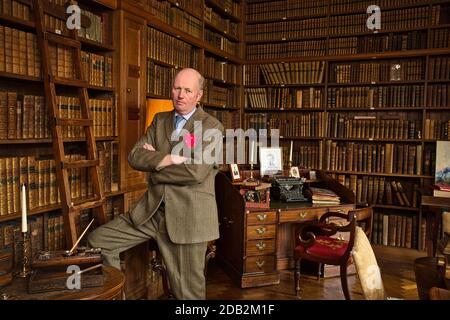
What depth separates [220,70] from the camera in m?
4.59

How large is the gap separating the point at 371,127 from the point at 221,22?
2.10 meters

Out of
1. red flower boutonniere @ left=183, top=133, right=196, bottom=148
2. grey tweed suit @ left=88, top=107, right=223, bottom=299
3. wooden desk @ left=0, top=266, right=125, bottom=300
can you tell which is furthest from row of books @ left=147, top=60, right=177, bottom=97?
wooden desk @ left=0, top=266, right=125, bottom=300

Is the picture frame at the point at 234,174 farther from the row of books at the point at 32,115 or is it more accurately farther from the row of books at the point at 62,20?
the row of books at the point at 62,20

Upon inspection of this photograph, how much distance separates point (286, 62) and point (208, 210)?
307 centimetres

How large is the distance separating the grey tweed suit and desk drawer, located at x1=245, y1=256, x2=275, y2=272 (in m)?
1.09

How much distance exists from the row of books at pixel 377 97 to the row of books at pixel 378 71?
0.32 feet

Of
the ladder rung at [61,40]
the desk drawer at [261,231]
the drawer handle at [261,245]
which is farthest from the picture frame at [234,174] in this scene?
the ladder rung at [61,40]

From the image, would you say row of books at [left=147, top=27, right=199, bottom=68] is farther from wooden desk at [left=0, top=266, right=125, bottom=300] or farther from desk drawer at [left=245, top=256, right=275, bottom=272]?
wooden desk at [left=0, top=266, right=125, bottom=300]

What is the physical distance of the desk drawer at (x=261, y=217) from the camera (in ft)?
10.6

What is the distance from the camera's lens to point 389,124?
4332 mm

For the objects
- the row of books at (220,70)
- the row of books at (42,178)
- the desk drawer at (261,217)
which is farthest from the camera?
the row of books at (220,70)

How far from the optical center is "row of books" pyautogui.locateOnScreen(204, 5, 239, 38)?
168 inches

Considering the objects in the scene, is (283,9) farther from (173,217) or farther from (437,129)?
(173,217)

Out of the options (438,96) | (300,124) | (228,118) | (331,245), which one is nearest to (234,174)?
(331,245)
